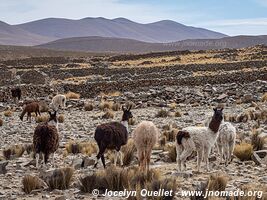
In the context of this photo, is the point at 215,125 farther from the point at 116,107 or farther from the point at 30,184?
the point at 116,107

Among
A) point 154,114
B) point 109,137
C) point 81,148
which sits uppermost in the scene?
point 109,137

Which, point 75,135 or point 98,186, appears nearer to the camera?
point 98,186

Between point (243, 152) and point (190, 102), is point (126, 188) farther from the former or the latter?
point (190, 102)

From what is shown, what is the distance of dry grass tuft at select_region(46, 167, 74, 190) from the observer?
320 inches

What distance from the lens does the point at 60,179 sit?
819 centimetres

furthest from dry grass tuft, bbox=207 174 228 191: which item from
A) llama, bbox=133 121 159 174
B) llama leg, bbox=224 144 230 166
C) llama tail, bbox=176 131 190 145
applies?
llama leg, bbox=224 144 230 166

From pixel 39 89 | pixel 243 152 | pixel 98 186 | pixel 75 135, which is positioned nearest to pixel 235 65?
pixel 39 89

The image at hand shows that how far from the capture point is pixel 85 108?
2445 cm

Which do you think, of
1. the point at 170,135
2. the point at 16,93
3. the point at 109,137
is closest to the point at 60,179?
the point at 109,137

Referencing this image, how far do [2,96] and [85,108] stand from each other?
868 centimetres

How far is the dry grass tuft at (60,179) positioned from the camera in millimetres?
8125

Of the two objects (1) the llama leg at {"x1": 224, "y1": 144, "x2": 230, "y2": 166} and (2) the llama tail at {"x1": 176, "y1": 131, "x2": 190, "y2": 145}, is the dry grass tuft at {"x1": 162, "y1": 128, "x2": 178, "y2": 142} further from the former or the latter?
(2) the llama tail at {"x1": 176, "y1": 131, "x2": 190, "y2": 145}

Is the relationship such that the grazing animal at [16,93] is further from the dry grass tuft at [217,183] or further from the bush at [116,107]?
the dry grass tuft at [217,183]

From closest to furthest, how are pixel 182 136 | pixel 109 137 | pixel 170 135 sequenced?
1. pixel 182 136
2. pixel 109 137
3. pixel 170 135
